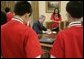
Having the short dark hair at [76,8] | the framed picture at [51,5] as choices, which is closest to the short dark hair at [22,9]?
the short dark hair at [76,8]

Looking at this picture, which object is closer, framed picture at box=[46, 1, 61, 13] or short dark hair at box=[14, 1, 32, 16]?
short dark hair at box=[14, 1, 32, 16]

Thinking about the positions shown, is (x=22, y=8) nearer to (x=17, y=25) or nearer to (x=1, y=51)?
(x=17, y=25)

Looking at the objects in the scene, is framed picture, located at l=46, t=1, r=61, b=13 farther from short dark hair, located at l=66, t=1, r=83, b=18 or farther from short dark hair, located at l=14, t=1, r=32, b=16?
short dark hair, located at l=66, t=1, r=83, b=18

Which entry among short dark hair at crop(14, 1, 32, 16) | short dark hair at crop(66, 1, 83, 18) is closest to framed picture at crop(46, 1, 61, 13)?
short dark hair at crop(14, 1, 32, 16)

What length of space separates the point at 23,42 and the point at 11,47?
0.46ft

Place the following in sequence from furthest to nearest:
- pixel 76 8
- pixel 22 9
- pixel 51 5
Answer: pixel 51 5 → pixel 22 9 → pixel 76 8

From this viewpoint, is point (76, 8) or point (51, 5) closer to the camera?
point (76, 8)

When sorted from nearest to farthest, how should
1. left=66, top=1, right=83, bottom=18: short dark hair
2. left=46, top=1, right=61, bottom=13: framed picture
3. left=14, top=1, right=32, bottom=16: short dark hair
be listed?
left=66, top=1, right=83, bottom=18: short dark hair < left=14, top=1, right=32, bottom=16: short dark hair < left=46, top=1, right=61, bottom=13: framed picture

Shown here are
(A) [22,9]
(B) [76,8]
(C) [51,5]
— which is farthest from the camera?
(C) [51,5]

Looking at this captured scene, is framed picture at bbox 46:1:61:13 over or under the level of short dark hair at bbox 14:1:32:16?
over

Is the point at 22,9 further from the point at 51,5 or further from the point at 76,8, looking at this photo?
the point at 51,5

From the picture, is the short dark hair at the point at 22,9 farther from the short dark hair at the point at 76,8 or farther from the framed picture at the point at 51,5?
the framed picture at the point at 51,5

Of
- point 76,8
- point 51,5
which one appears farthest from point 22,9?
point 51,5

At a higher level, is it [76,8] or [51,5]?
[51,5]
